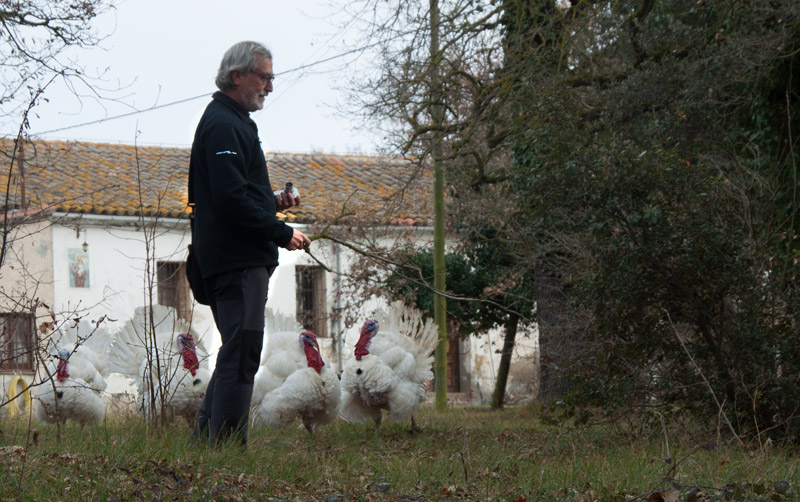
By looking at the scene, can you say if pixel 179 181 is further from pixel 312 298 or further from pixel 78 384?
pixel 78 384

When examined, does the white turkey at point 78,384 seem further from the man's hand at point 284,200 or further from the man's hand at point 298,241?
the man's hand at point 298,241

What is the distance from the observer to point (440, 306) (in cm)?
1452

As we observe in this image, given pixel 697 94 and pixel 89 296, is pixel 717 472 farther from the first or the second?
pixel 89 296

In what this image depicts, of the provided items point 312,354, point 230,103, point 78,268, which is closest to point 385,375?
point 312,354

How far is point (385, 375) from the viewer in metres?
8.49

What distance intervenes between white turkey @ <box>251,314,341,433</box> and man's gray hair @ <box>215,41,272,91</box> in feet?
11.9

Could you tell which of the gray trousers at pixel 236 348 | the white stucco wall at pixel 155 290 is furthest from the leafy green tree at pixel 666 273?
the white stucco wall at pixel 155 290

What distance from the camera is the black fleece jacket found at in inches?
191

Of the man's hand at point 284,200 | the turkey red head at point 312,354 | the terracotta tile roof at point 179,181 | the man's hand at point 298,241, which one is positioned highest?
the terracotta tile roof at point 179,181

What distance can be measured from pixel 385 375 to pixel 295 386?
89 centimetres

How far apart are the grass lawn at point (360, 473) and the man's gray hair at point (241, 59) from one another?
2043 millimetres

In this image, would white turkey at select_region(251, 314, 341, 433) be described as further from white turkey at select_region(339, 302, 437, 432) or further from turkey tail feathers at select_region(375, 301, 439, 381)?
turkey tail feathers at select_region(375, 301, 439, 381)

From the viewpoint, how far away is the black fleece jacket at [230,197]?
4.84 metres

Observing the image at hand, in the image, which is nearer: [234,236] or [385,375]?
[234,236]
